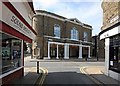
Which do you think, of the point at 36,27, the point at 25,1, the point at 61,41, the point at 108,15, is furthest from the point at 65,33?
the point at 25,1

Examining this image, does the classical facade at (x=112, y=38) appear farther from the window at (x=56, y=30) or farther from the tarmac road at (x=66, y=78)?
the window at (x=56, y=30)

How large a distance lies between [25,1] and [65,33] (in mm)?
44238

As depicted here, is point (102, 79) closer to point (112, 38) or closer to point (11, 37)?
point (112, 38)

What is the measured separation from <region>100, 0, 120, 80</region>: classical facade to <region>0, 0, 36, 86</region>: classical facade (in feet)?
19.2

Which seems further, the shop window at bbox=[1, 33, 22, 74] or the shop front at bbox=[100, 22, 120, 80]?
the shop front at bbox=[100, 22, 120, 80]

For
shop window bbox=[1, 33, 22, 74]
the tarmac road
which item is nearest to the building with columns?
the tarmac road

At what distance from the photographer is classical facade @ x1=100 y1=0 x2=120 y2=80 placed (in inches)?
681

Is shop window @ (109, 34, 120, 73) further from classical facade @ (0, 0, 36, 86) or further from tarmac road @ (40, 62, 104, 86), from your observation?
classical facade @ (0, 0, 36, 86)

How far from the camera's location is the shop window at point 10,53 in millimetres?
13859

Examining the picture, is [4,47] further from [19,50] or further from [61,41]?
[61,41]

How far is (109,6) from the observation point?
2094cm

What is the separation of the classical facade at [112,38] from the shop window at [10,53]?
6470 millimetres

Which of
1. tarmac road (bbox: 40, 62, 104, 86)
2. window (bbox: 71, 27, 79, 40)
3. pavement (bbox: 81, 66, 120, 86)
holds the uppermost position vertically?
window (bbox: 71, 27, 79, 40)

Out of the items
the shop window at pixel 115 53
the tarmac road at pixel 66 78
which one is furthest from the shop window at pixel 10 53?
the shop window at pixel 115 53
